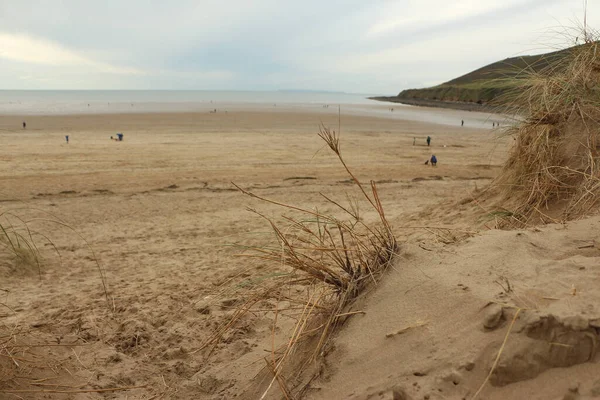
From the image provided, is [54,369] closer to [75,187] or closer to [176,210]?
[176,210]

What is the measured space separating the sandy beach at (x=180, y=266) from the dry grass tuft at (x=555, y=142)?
0.61m

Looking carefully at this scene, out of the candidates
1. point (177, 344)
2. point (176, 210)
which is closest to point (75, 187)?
point (176, 210)

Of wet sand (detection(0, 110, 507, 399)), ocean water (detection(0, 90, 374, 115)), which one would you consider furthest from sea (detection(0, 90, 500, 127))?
wet sand (detection(0, 110, 507, 399))

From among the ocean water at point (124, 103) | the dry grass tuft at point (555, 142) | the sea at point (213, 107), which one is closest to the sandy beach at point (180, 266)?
the dry grass tuft at point (555, 142)

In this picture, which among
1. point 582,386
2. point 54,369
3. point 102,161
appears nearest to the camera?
point 582,386

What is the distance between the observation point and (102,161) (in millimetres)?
10383

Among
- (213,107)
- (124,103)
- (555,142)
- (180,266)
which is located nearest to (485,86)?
(555,142)

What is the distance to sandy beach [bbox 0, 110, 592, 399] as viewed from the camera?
1.97m

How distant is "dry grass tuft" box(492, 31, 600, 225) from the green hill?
0.32ft

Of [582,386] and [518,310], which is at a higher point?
[518,310]

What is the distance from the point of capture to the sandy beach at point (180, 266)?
1.97 m

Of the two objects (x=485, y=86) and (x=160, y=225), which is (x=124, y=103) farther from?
(x=485, y=86)

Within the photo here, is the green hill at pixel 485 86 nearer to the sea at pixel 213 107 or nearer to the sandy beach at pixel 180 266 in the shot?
the sea at pixel 213 107

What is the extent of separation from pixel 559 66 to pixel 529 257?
3.25 m
